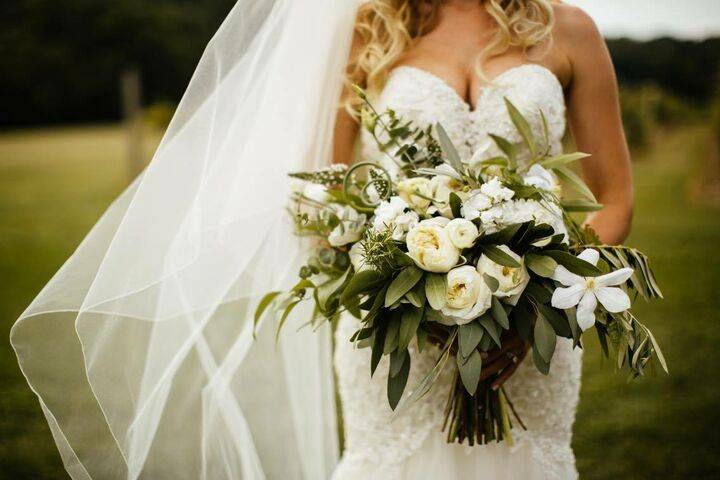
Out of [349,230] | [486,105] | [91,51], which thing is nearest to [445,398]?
[349,230]

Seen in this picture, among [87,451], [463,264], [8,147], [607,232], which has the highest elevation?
[463,264]

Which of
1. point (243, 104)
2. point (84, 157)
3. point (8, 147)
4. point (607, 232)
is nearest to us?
point (243, 104)

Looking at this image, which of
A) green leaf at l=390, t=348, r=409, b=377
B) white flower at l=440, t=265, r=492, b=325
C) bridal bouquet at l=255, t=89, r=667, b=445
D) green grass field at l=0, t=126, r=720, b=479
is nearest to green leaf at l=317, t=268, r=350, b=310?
bridal bouquet at l=255, t=89, r=667, b=445

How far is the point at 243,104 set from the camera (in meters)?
2.08

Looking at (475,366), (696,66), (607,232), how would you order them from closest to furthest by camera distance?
(475,366) < (607,232) < (696,66)

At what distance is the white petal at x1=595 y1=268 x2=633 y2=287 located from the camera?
1.52m

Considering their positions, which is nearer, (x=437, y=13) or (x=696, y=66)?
(x=437, y=13)

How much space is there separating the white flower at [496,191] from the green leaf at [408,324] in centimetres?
32

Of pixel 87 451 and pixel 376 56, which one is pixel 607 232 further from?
pixel 87 451

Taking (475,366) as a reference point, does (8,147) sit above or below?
below

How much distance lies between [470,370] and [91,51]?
3612 centimetres

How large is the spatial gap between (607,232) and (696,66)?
373 inches

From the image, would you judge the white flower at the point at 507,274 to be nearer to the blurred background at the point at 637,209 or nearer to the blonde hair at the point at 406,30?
the blonde hair at the point at 406,30

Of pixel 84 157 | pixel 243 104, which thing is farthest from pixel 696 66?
pixel 84 157
